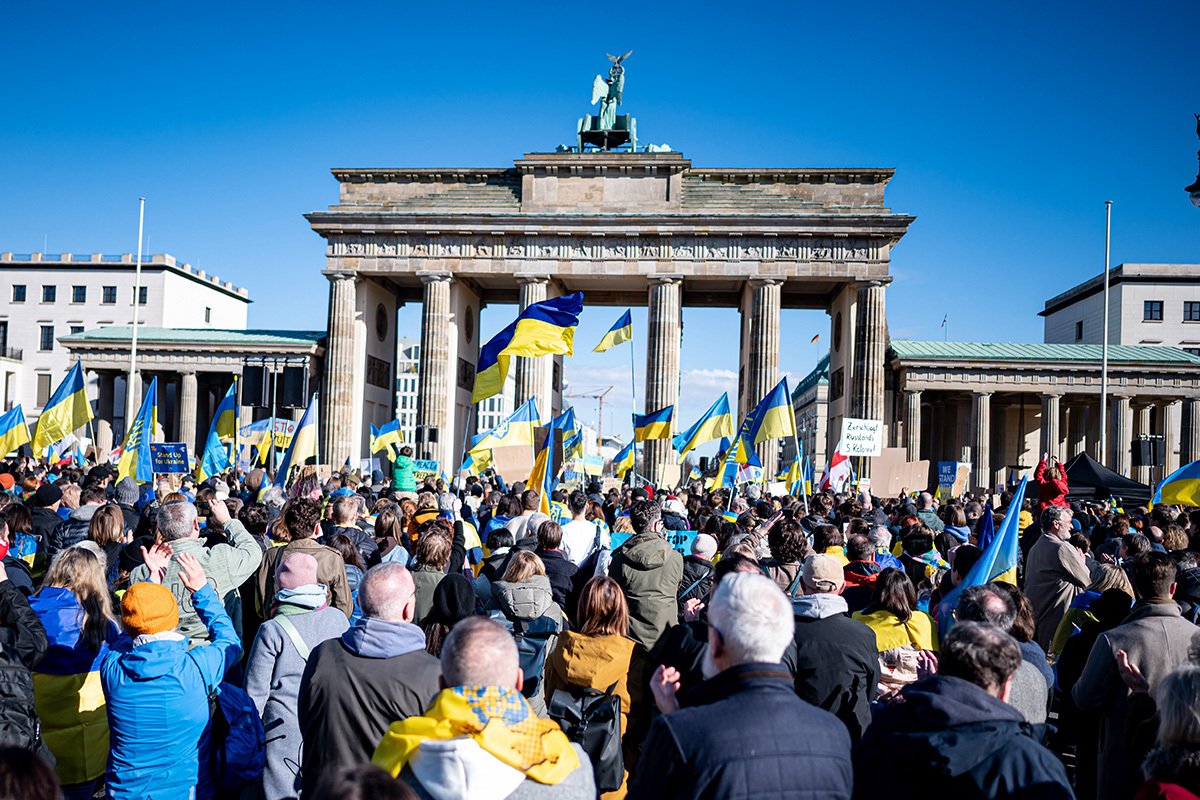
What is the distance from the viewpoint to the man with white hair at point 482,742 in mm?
3188

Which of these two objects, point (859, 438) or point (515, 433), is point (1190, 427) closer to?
point (859, 438)

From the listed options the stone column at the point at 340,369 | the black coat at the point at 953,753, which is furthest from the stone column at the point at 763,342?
the black coat at the point at 953,753

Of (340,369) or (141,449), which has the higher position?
(340,369)

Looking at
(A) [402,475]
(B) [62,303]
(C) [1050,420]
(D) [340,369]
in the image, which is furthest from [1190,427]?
(B) [62,303]

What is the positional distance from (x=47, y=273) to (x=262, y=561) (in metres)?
78.9

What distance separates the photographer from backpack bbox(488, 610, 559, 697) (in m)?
4.98

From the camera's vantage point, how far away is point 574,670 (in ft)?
17.0

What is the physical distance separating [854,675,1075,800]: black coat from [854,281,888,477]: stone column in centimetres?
4278

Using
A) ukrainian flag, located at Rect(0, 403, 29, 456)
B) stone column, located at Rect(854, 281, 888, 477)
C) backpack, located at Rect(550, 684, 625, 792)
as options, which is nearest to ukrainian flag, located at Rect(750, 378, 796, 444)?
ukrainian flag, located at Rect(0, 403, 29, 456)

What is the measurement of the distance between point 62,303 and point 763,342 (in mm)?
56724

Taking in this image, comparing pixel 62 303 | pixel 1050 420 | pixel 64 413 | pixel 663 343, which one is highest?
pixel 62 303

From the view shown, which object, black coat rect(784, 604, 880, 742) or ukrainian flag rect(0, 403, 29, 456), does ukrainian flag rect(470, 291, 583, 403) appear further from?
black coat rect(784, 604, 880, 742)

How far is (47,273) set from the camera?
75.1 meters

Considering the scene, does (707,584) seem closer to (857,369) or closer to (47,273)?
(857,369)
